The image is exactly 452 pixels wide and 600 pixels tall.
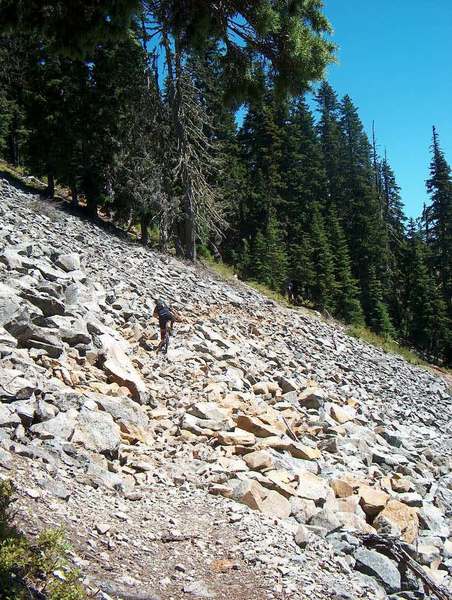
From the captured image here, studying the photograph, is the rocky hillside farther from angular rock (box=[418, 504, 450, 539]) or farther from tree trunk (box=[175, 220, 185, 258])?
tree trunk (box=[175, 220, 185, 258])

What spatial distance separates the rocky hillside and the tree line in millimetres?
4511

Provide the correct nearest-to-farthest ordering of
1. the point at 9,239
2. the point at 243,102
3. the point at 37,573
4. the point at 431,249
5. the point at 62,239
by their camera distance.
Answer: the point at 37,573 < the point at 243,102 < the point at 9,239 < the point at 62,239 < the point at 431,249

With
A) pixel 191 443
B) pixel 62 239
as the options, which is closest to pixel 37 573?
pixel 191 443

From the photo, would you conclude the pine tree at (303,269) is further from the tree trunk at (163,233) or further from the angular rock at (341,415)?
the angular rock at (341,415)

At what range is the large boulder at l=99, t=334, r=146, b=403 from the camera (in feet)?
30.4

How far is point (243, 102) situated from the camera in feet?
19.1

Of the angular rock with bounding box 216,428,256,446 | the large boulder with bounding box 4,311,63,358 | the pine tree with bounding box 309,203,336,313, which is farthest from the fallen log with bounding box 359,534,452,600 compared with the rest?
the pine tree with bounding box 309,203,336,313

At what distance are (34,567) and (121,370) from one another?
5.82 meters

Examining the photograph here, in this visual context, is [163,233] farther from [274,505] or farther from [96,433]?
[274,505]

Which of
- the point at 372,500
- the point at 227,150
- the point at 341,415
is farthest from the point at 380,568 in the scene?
the point at 227,150

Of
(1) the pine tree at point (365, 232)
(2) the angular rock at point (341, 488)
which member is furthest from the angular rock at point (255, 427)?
(1) the pine tree at point (365, 232)

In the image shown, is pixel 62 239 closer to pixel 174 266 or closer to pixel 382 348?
pixel 174 266

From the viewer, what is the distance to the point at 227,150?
1602 inches

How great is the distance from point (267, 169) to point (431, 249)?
2033cm
